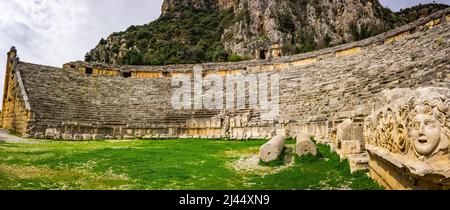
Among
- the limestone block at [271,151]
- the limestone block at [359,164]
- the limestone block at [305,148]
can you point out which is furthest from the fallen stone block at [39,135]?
the limestone block at [359,164]

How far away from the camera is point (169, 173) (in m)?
8.26

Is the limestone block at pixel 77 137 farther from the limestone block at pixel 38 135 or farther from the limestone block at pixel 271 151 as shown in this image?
the limestone block at pixel 271 151

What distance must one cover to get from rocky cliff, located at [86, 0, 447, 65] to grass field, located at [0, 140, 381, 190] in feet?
155

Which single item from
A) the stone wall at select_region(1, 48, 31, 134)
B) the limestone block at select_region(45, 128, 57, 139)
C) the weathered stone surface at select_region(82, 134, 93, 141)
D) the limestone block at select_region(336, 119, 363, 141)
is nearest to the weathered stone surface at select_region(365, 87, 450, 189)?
the limestone block at select_region(336, 119, 363, 141)

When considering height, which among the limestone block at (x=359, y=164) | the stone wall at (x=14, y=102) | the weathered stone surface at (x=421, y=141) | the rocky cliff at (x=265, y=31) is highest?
the rocky cliff at (x=265, y=31)

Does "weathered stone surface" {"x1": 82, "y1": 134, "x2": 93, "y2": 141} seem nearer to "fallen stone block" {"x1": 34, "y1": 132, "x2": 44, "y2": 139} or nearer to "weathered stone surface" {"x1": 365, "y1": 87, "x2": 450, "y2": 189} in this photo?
"fallen stone block" {"x1": 34, "y1": 132, "x2": 44, "y2": 139}

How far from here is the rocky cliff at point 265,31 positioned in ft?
200

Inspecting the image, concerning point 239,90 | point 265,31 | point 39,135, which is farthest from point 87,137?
point 265,31

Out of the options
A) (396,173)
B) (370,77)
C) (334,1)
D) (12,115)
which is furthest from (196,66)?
(334,1)

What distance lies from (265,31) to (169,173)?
60300 millimetres

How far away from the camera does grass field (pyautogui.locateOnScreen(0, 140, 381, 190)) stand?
671cm

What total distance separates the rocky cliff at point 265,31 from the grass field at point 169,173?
47.1 metres

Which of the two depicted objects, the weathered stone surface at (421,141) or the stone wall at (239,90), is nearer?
the weathered stone surface at (421,141)

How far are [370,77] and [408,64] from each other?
2.23 metres
